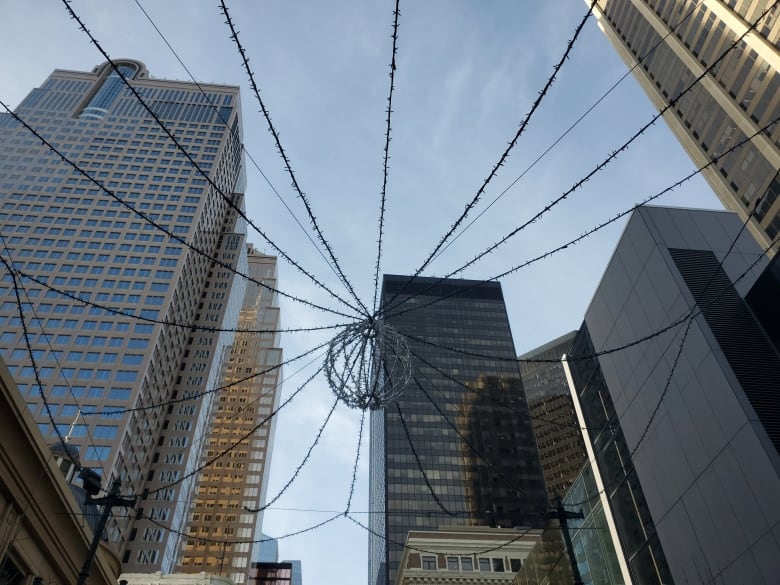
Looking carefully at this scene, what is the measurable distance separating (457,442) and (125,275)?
70.3m

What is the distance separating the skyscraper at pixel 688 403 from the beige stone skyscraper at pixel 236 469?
79065mm

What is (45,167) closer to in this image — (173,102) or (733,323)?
(173,102)

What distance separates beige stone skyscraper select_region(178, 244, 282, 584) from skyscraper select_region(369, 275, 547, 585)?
90.8 ft

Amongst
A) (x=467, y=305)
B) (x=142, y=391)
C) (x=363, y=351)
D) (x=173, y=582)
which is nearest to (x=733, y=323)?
(x=363, y=351)

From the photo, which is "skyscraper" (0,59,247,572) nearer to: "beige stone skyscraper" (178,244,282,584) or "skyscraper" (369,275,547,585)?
"beige stone skyscraper" (178,244,282,584)

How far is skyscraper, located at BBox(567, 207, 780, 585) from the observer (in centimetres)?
1786

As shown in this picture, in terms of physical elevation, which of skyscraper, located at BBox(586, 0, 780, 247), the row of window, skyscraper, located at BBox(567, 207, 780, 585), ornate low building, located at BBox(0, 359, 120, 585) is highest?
skyscraper, located at BBox(586, 0, 780, 247)

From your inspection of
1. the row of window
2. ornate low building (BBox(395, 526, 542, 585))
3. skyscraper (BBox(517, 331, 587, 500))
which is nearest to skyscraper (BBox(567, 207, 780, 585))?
ornate low building (BBox(395, 526, 542, 585))

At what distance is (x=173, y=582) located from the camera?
51219mm

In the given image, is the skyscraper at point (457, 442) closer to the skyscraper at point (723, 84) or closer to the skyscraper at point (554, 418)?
the skyscraper at point (554, 418)

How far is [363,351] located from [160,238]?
301 ft

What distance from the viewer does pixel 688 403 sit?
20938 millimetres

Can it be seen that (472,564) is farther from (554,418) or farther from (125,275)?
(554,418)

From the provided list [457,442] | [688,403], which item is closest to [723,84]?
[688,403]
